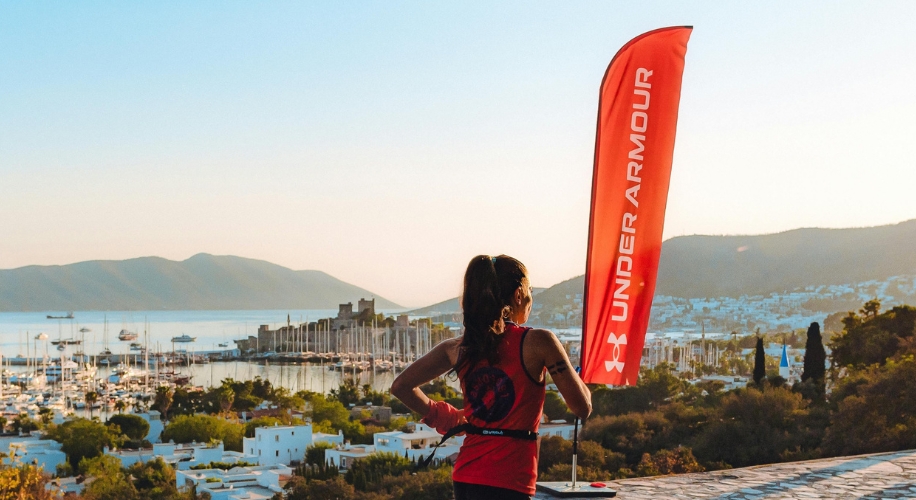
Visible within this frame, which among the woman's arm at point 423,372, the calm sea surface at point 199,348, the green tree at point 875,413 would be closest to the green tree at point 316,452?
the green tree at point 875,413

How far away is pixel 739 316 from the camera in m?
77.6

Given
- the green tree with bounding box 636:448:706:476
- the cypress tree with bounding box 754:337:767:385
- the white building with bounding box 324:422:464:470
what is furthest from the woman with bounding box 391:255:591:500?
the cypress tree with bounding box 754:337:767:385

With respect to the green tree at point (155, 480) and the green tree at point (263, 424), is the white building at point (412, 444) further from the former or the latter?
the green tree at point (263, 424)

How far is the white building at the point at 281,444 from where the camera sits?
2978 centimetres

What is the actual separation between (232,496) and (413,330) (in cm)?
7611

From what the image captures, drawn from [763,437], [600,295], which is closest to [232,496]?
[763,437]

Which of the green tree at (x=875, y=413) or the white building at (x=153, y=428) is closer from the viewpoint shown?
the green tree at (x=875, y=413)

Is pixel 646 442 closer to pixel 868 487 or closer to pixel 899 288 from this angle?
pixel 868 487

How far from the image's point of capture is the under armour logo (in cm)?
509

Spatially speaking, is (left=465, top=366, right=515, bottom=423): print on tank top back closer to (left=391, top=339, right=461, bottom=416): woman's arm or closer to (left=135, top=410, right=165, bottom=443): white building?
(left=391, top=339, right=461, bottom=416): woman's arm

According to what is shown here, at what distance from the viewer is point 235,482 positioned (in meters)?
23.1

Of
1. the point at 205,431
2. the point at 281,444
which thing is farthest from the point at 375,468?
the point at 205,431

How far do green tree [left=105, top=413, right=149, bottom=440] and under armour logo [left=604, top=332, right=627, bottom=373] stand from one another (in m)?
35.5

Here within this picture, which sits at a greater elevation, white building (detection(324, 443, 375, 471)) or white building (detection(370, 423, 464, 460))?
white building (detection(370, 423, 464, 460))
